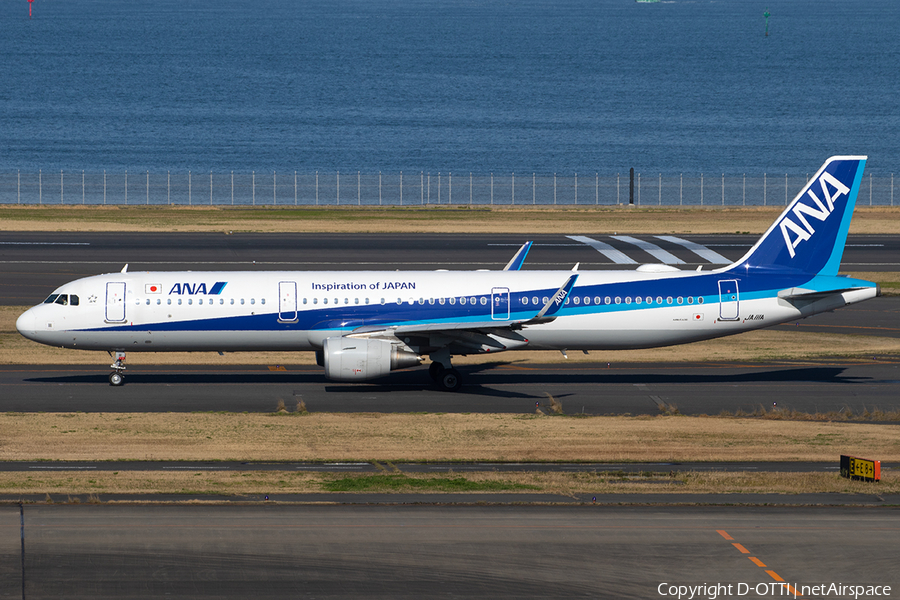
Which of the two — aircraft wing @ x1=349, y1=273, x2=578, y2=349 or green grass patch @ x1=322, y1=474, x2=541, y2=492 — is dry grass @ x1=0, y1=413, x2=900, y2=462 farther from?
aircraft wing @ x1=349, y1=273, x2=578, y2=349

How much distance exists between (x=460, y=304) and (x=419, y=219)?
1965 inches

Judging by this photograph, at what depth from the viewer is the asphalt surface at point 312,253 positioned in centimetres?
6788

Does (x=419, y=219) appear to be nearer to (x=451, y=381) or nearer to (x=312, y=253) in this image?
(x=312, y=253)

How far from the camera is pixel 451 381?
42.6m

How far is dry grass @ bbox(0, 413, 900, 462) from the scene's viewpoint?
3228 cm

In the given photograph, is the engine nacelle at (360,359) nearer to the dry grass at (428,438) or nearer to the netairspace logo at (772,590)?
the dry grass at (428,438)

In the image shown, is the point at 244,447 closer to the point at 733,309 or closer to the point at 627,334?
the point at 627,334

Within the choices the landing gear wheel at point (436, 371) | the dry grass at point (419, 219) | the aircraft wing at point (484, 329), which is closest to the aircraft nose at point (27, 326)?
the aircraft wing at point (484, 329)

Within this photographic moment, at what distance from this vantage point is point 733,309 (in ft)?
142

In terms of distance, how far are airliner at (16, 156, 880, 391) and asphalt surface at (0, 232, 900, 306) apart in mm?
20270

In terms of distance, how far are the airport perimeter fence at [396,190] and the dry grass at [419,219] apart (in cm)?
1660

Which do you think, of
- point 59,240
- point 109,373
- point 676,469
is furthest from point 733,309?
point 59,240

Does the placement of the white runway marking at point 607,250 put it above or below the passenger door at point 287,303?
above

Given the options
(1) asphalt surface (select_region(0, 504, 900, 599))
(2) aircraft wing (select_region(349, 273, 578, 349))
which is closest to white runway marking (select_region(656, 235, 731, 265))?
(2) aircraft wing (select_region(349, 273, 578, 349))
